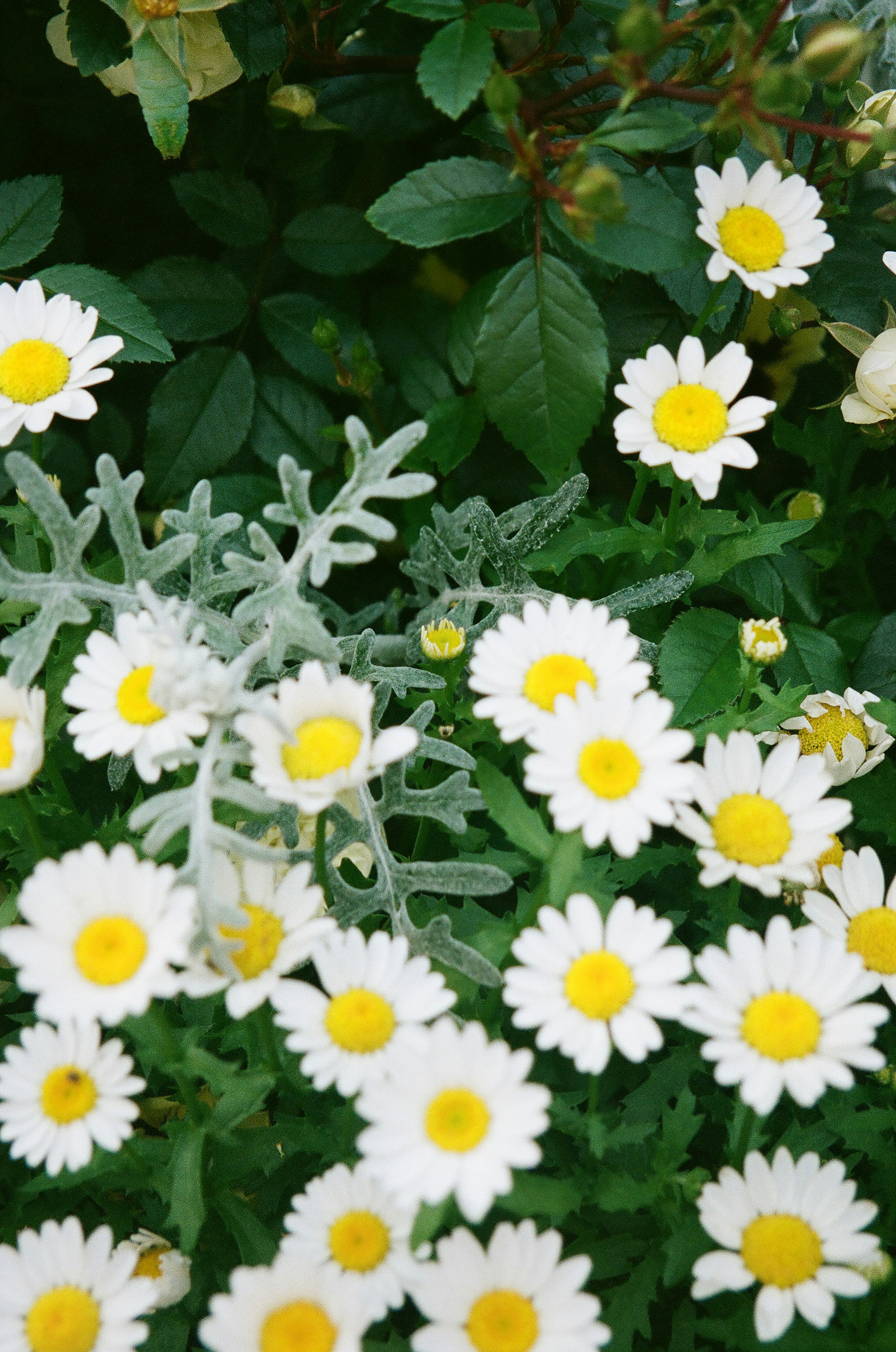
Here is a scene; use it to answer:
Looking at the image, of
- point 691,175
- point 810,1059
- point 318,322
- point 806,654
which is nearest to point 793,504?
point 806,654

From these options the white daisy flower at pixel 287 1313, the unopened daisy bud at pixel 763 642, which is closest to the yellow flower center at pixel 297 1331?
the white daisy flower at pixel 287 1313

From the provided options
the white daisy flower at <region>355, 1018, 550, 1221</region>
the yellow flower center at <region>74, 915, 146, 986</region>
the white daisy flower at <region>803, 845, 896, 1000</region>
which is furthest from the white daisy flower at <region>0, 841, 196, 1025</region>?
the white daisy flower at <region>803, 845, 896, 1000</region>

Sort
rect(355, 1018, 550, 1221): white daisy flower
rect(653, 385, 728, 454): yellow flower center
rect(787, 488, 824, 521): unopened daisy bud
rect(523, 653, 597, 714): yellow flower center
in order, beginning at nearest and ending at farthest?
rect(355, 1018, 550, 1221): white daisy flower, rect(523, 653, 597, 714): yellow flower center, rect(653, 385, 728, 454): yellow flower center, rect(787, 488, 824, 521): unopened daisy bud

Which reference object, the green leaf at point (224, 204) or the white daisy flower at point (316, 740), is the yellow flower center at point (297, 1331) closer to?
the white daisy flower at point (316, 740)

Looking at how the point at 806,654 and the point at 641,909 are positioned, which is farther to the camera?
the point at 806,654

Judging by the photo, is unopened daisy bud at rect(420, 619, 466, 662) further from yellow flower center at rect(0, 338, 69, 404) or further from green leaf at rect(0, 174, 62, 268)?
green leaf at rect(0, 174, 62, 268)

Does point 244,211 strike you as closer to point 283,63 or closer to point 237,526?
point 283,63
